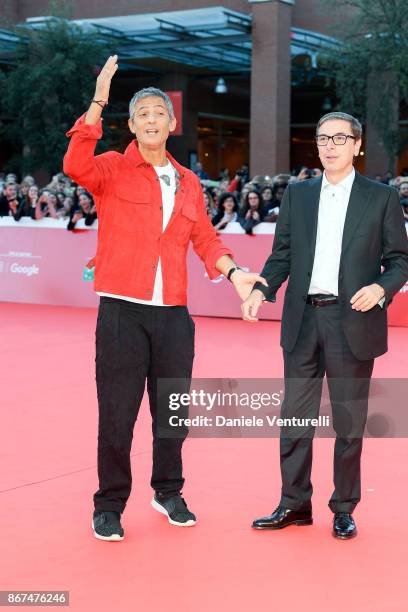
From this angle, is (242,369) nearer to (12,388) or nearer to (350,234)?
(12,388)

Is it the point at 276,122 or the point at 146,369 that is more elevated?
the point at 276,122

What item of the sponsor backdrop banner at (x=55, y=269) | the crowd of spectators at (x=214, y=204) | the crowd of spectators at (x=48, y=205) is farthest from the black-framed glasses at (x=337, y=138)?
the crowd of spectators at (x=48, y=205)

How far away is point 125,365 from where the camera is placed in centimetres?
466

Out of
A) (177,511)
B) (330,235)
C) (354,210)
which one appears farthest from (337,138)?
(177,511)

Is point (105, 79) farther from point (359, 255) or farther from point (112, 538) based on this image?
point (112, 538)

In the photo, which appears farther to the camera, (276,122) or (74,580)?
(276,122)

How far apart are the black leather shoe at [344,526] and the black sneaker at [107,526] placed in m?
0.99

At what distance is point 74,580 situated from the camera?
418 cm

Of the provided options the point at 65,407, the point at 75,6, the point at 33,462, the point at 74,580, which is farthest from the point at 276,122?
the point at 74,580

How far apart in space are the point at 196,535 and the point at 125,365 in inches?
34.6

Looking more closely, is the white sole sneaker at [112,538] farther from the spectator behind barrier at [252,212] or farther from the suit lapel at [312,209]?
the spectator behind barrier at [252,212]

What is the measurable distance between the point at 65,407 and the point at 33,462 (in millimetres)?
1719

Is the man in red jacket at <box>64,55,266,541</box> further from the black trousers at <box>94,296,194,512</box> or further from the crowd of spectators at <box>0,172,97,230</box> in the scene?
the crowd of spectators at <box>0,172,97,230</box>

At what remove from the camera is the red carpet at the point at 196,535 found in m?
4.07
